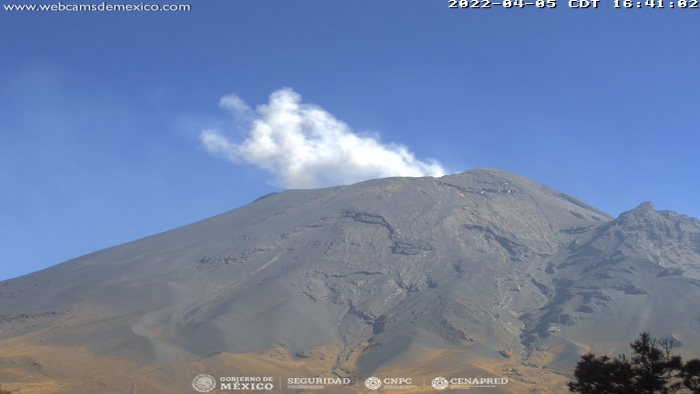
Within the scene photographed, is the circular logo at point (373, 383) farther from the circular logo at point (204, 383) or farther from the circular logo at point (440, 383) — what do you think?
the circular logo at point (204, 383)

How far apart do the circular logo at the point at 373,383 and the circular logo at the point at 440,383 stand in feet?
33.1

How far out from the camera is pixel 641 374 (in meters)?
25.8

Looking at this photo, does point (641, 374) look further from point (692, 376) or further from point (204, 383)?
point (204, 383)

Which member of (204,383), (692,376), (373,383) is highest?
(204,383)

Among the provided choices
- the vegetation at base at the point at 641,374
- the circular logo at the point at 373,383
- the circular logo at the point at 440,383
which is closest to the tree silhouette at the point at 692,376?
the vegetation at base at the point at 641,374

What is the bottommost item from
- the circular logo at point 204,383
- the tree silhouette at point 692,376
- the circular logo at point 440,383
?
the tree silhouette at point 692,376

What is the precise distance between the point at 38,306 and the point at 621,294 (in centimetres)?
15696

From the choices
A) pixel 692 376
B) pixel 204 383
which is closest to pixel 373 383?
pixel 204 383

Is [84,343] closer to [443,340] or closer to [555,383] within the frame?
[443,340]

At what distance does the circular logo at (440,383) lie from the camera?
133 meters

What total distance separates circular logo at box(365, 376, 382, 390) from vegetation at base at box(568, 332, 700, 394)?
11260cm

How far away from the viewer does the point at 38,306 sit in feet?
633

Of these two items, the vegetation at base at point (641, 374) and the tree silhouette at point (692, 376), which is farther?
the vegetation at base at point (641, 374)

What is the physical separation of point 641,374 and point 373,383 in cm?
11706
